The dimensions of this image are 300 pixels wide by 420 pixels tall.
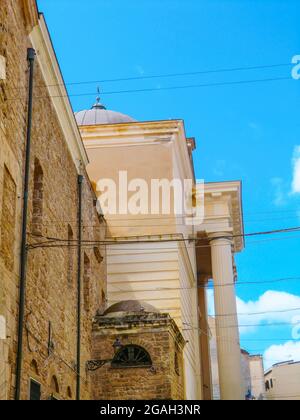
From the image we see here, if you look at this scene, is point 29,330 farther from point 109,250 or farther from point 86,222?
point 109,250

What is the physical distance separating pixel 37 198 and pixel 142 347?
20.9ft

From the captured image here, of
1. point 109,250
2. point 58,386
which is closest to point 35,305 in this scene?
point 58,386

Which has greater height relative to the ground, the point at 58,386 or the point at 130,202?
the point at 130,202

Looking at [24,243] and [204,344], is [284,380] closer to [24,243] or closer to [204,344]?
[204,344]

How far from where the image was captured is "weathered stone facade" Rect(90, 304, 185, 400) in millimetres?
18500

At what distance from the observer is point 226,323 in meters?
28.4

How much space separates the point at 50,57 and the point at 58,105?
147 centimetres

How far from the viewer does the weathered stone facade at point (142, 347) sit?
18.5 metres

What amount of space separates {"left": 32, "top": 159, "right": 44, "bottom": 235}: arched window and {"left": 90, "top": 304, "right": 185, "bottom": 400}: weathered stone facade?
6039 millimetres

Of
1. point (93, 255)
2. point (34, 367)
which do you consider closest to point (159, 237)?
point (93, 255)

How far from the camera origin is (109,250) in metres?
24.8

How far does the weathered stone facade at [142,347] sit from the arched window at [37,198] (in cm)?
604

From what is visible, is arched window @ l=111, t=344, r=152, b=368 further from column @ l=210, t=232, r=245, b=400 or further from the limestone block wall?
column @ l=210, t=232, r=245, b=400

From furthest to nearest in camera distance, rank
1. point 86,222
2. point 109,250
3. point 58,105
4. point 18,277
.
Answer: point 109,250
point 86,222
point 58,105
point 18,277
